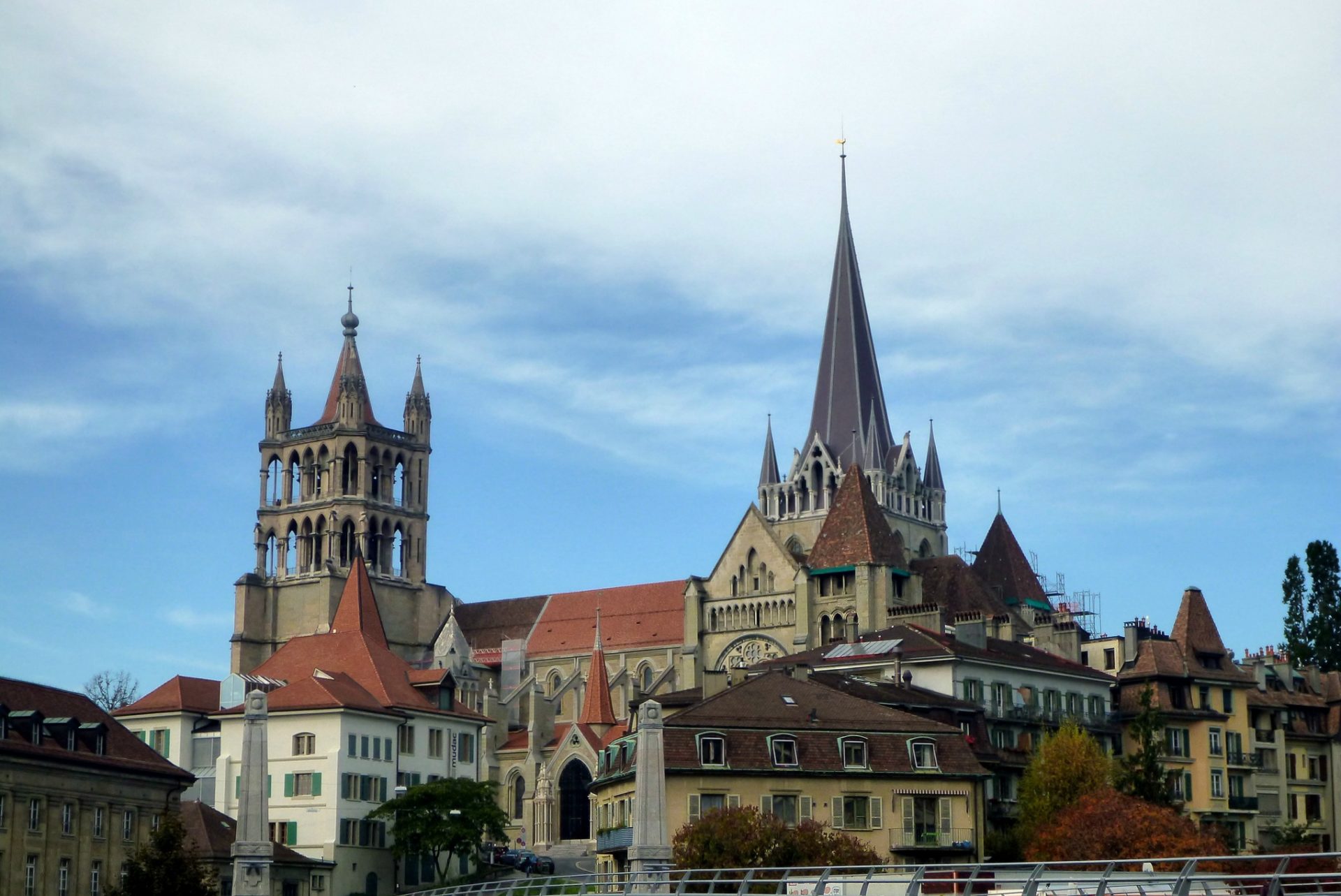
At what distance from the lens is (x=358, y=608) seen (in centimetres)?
14100

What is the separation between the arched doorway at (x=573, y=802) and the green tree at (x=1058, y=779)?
44.3 meters

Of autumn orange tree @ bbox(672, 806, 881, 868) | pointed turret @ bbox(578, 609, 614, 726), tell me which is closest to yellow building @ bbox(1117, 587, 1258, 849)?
autumn orange tree @ bbox(672, 806, 881, 868)

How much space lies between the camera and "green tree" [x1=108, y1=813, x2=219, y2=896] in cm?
6719

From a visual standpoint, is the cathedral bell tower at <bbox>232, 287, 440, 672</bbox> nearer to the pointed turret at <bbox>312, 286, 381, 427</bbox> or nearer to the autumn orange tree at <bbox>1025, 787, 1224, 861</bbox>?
the pointed turret at <bbox>312, 286, 381, 427</bbox>

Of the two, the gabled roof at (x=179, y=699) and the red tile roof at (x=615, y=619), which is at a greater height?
the red tile roof at (x=615, y=619)

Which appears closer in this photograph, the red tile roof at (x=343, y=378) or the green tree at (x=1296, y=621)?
the green tree at (x=1296, y=621)

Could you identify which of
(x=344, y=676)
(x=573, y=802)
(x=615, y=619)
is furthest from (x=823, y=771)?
(x=615, y=619)

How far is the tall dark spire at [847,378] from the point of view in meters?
161

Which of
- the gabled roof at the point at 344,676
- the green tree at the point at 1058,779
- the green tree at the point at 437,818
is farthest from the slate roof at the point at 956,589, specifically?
the green tree at the point at 1058,779

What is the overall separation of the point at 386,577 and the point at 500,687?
16518mm

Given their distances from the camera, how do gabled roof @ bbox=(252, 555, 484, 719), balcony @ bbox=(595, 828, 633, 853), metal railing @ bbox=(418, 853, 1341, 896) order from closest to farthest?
metal railing @ bbox=(418, 853, 1341, 896) → balcony @ bbox=(595, 828, 633, 853) → gabled roof @ bbox=(252, 555, 484, 719)

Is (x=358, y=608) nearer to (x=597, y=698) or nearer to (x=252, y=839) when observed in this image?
(x=597, y=698)

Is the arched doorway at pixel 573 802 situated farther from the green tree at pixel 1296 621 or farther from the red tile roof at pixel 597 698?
the green tree at pixel 1296 621

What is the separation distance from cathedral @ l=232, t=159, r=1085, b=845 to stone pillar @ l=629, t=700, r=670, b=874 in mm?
67734
